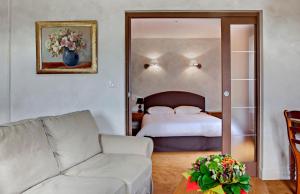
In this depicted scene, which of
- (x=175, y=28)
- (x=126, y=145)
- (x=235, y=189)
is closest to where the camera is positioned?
(x=235, y=189)

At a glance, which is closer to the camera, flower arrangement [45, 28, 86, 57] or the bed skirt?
flower arrangement [45, 28, 86, 57]

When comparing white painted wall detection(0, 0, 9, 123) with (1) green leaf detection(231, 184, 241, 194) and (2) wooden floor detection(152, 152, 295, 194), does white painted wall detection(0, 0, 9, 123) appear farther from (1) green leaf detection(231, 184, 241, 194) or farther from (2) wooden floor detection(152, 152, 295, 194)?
(1) green leaf detection(231, 184, 241, 194)

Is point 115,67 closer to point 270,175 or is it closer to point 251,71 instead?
point 251,71

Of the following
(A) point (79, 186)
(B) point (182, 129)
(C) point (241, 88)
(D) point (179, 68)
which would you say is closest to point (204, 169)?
(A) point (79, 186)

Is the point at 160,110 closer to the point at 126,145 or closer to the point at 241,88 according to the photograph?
the point at 241,88

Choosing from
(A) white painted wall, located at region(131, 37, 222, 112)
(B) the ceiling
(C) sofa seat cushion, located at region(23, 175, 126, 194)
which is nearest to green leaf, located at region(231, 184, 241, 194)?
(C) sofa seat cushion, located at region(23, 175, 126, 194)

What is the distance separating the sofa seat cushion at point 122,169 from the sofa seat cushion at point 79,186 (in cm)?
13

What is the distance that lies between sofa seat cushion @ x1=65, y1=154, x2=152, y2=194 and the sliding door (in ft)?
5.33

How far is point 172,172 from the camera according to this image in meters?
3.95

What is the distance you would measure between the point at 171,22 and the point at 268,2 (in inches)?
86.6

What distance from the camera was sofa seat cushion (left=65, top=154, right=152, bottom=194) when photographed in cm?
225

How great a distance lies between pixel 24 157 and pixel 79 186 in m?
0.44

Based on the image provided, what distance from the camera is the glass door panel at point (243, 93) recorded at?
3.85 meters

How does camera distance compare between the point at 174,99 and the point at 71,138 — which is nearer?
the point at 71,138
